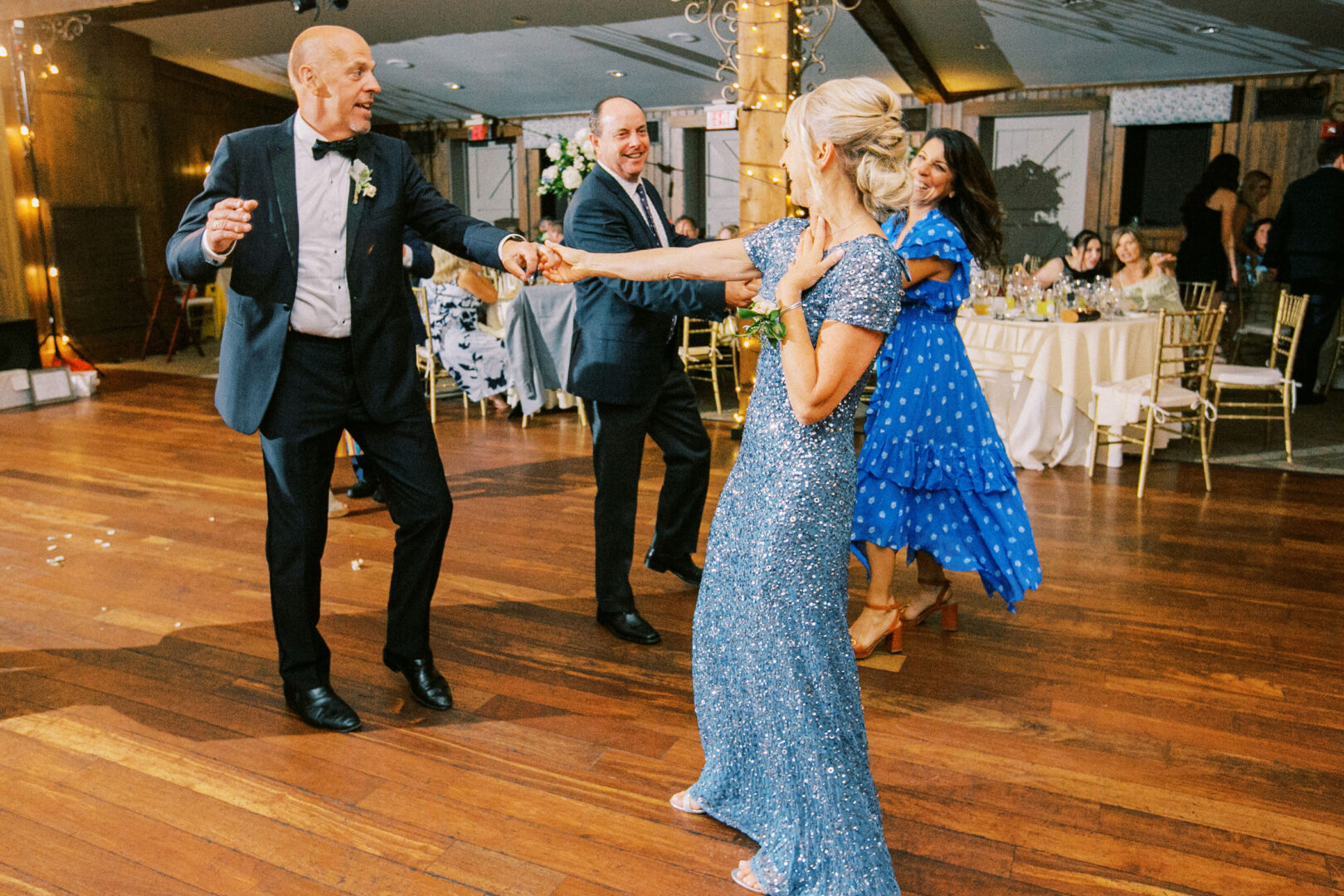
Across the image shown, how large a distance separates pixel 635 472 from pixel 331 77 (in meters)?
1.41

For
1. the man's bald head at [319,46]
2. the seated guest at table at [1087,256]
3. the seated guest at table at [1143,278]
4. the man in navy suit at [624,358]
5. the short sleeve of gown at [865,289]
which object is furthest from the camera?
the seated guest at table at [1087,256]

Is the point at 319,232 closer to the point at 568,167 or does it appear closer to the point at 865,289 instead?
the point at 865,289

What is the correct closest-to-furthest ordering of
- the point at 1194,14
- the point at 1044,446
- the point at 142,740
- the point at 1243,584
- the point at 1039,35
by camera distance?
the point at 142,740
the point at 1243,584
the point at 1044,446
the point at 1194,14
the point at 1039,35

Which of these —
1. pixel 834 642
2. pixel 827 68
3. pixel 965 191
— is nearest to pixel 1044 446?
pixel 965 191

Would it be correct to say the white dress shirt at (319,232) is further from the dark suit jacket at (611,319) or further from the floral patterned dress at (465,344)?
the floral patterned dress at (465,344)

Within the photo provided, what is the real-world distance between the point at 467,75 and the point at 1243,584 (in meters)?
11.3

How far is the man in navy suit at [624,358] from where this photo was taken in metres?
2.85

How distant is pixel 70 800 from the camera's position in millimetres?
2225

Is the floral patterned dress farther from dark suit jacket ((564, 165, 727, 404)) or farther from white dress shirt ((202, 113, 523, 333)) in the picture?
white dress shirt ((202, 113, 523, 333))

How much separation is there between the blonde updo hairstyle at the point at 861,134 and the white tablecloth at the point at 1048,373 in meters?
3.82

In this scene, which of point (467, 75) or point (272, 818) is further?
point (467, 75)

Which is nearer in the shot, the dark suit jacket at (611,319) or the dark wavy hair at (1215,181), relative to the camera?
the dark suit jacket at (611,319)

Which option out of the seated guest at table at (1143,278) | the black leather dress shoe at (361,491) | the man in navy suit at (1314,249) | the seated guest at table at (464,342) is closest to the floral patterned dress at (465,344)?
the seated guest at table at (464,342)

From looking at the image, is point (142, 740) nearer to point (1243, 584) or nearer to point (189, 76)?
point (1243, 584)
